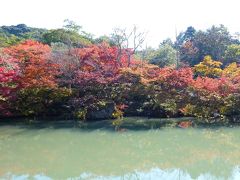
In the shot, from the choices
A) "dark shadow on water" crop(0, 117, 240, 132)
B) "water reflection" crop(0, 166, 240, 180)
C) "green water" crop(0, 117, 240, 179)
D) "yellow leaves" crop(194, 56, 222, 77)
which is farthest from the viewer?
"yellow leaves" crop(194, 56, 222, 77)

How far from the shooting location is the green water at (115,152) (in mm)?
8719

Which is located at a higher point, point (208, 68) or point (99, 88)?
point (208, 68)

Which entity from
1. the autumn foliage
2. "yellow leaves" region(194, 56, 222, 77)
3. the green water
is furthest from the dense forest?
"yellow leaves" region(194, 56, 222, 77)

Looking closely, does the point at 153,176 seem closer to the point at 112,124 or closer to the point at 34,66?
the point at 112,124

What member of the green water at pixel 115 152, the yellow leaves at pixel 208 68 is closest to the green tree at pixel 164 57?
the yellow leaves at pixel 208 68

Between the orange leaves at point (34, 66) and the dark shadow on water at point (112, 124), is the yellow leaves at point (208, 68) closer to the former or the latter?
the dark shadow on water at point (112, 124)

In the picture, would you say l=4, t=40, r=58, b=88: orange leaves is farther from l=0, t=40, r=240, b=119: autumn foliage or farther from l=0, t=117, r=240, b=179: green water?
l=0, t=117, r=240, b=179: green water

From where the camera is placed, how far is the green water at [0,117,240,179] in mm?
8719

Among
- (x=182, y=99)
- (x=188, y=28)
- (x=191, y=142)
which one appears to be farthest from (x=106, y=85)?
(x=188, y=28)

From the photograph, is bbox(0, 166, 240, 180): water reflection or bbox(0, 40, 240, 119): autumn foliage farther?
bbox(0, 40, 240, 119): autumn foliage

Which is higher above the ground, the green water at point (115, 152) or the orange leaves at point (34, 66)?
the orange leaves at point (34, 66)

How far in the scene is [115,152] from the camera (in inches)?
427

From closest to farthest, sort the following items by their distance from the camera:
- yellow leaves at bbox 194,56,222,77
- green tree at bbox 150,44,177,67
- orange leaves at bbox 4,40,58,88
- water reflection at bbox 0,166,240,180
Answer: water reflection at bbox 0,166,240,180 < orange leaves at bbox 4,40,58,88 < yellow leaves at bbox 194,56,222,77 < green tree at bbox 150,44,177,67

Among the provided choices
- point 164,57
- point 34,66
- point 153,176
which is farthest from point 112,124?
point 164,57
